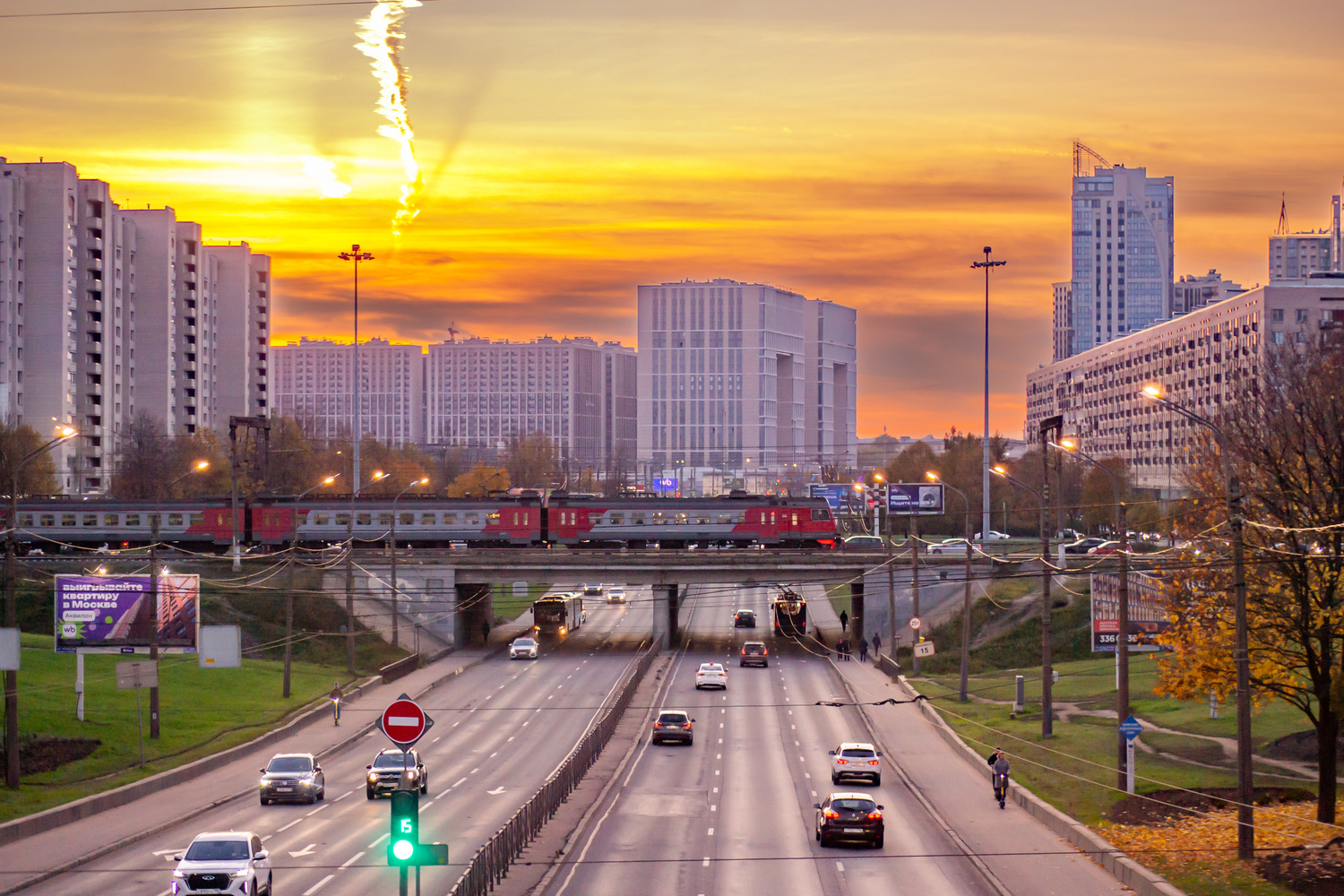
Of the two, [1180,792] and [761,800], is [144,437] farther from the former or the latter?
[1180,792]

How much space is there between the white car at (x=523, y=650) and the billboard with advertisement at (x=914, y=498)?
37.8 metres

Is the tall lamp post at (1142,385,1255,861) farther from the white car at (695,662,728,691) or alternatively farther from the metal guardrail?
the white car at (695,662,728,691)

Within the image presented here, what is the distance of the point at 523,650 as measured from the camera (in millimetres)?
70625

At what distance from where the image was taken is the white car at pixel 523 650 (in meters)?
70.6

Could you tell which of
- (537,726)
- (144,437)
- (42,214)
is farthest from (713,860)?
(42,214)

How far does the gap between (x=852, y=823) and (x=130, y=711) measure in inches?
1049

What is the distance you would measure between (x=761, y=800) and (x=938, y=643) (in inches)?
1511

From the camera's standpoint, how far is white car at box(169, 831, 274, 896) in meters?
21.1

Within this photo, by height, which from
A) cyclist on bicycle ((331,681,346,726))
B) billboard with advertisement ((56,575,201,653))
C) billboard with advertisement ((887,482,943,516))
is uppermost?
billboard with advertisement ((887,482,943,516))

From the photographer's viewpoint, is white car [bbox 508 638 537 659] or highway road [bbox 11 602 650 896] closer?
highway road [bbox 11 602 650 896]

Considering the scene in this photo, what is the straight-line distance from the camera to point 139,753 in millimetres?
38219

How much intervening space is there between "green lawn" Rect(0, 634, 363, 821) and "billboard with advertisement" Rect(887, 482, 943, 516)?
174 ft

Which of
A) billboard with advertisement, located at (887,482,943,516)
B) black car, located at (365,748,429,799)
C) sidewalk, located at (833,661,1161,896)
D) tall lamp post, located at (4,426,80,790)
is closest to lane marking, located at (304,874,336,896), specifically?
black car, located at (365,748,429,799)

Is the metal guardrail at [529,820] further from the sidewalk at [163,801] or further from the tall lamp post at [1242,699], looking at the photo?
the tall lamp post at [1242,699]
